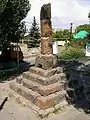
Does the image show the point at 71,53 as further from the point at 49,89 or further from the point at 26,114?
the point at 26,114

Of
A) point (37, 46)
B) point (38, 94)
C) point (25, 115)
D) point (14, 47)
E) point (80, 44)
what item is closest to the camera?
point (25, 115)

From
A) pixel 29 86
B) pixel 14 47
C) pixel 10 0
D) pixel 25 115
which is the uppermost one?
pixel 10 0

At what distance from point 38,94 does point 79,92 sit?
2.27 m

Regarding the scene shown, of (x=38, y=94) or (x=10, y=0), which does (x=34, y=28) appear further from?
(x=38, y=94)

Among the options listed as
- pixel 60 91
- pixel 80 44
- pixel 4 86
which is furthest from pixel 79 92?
pixel 80 44

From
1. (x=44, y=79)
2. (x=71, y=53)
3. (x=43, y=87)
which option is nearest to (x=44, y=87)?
(x=43, y=87)

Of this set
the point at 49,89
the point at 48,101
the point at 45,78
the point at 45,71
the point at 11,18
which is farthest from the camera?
the point at 11,18

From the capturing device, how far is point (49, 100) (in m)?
11.4

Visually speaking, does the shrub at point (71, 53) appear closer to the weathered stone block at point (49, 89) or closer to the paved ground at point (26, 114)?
the weathered stone block at point (49, 89)

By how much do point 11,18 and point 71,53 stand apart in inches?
390

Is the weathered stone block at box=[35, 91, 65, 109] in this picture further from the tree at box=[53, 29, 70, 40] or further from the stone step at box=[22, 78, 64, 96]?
the tree at box=[53, 29, 70, 40]

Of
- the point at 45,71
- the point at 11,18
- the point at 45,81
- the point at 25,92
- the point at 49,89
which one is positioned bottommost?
the point at 25,92

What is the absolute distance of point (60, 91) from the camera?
12.2 meters

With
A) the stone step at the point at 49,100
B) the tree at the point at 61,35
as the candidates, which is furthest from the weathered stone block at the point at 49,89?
the tree at the point at 61,35
